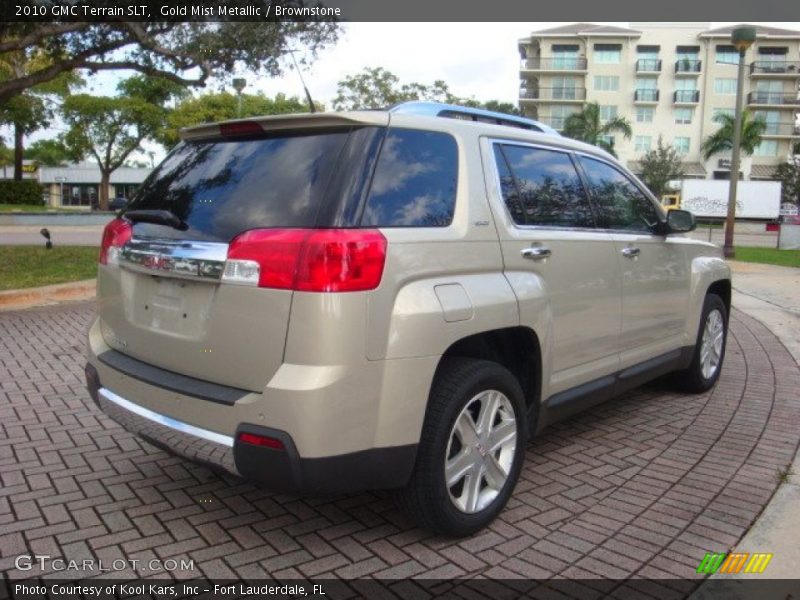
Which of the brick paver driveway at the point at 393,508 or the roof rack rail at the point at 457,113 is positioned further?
the roof rack rail at the point at 457,113

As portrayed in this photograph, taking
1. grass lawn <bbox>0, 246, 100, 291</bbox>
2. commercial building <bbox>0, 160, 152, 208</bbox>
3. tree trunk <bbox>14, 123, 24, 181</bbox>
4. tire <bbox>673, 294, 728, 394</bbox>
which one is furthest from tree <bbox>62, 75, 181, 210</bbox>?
tire <bbox>673, 294, 728, 394</bbox>

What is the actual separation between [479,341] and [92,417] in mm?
2930

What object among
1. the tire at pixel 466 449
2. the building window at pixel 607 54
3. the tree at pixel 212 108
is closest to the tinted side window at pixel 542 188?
the tire at pixel 466 449

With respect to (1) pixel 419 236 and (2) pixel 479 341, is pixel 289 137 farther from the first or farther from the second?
(2) pixel 479 341

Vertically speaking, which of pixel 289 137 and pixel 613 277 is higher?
pixel 289 137

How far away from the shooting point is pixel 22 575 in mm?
2811

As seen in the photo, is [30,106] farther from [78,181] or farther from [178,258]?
[78,181]

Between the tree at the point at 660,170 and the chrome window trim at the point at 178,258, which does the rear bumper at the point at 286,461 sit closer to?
the chrome window trim at the point at 178,258

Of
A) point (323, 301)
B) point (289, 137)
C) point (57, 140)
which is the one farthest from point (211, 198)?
point (57, 140)

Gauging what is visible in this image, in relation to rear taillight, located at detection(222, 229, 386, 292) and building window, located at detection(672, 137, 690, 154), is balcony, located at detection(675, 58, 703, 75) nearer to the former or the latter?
building window, located at detection(672, 137, 690, 154)

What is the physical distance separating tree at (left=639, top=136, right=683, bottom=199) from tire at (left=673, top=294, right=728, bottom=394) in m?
55.8

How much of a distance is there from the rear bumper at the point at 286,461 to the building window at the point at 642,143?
71915 mm

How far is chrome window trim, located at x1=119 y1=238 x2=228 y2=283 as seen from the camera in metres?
2.84

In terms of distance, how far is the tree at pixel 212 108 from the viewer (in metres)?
44.8
